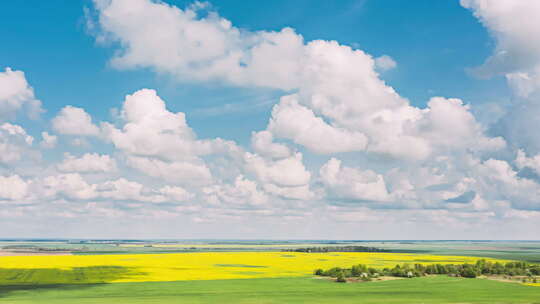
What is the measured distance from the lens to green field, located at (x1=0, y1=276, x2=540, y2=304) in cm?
7419

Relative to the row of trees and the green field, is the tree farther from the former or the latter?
the green field

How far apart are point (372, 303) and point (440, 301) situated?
10.8 metres

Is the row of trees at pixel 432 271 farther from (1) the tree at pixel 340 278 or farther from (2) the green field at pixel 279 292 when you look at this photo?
(2) the green field at pixel 279 292

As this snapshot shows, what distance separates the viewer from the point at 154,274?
388 ft

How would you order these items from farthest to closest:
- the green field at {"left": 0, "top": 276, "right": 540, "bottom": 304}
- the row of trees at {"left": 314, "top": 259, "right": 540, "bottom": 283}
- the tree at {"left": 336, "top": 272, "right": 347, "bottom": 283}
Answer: the row of trees at {"left": 314, "top": 259, "right": 540, "bottom": 283} < the tree at {"left": 336, "top": 272, "right": 347, "bottom": 283} < the green field at {"left": 0, "top": 276, "right": 540, "bottom": 304}

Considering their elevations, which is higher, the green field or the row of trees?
the row of trees

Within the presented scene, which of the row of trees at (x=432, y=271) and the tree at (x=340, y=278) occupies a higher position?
the row of trees at (x=432, y=271)

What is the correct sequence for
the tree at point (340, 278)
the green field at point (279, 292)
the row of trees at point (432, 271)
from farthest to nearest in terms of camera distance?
the row of trees at point (432, 271) < the tree at point (340, 278) < the green field at point (279, 292)

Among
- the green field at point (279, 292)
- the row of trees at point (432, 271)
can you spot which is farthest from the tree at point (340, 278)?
the green field at point (279, 292)

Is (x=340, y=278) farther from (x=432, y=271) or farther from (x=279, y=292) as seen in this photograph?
(x=432, y=271)

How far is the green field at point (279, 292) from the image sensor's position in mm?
74188

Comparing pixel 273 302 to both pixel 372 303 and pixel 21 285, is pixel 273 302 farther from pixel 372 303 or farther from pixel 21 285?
pixel 21 285

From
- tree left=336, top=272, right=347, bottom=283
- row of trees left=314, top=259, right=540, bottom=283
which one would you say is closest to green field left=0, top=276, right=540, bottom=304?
tree left=336, top=272, right=347, bottom=283

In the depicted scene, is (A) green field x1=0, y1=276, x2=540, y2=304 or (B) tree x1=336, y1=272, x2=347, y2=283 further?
(B) tree x1=336, y1=272, x2=347, y2=283
